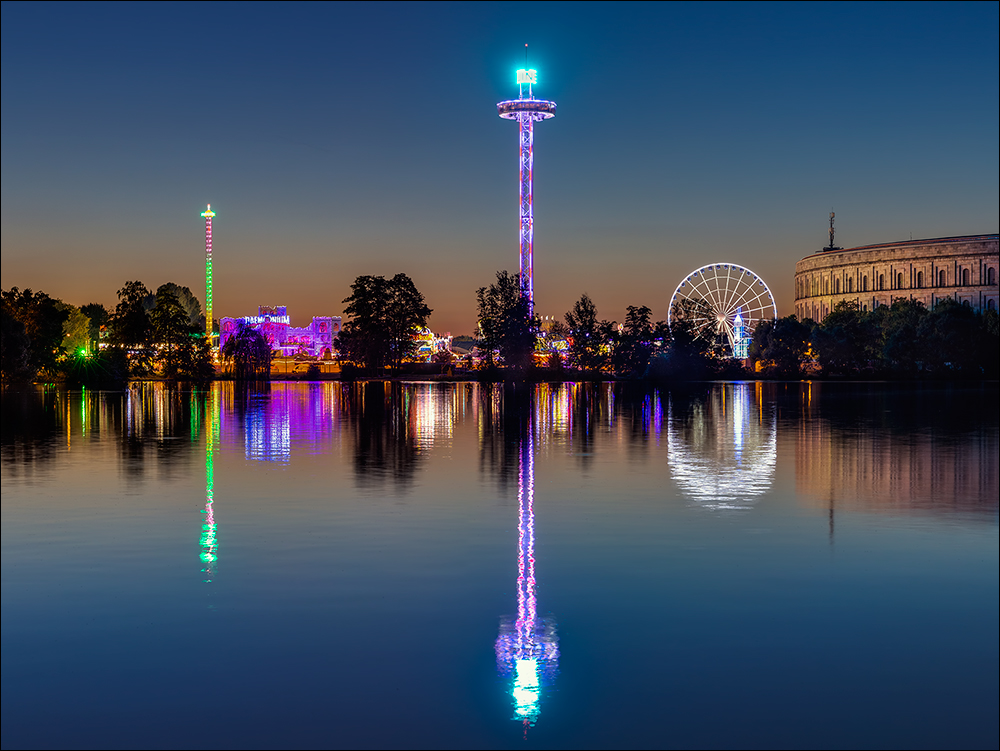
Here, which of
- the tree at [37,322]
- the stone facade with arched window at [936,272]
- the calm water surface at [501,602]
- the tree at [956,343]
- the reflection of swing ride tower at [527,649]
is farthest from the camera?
the stone facade with arched window at [936,272]

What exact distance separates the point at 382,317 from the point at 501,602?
119792mm

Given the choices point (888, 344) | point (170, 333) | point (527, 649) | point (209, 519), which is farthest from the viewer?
point (170, 333)

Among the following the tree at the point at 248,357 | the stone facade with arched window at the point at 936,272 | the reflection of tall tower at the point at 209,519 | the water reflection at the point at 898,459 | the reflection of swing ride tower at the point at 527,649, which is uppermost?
the stone facade with arched window at the point at 936,272

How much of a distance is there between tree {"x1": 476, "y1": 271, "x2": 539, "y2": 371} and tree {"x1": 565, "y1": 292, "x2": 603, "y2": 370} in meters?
5.48

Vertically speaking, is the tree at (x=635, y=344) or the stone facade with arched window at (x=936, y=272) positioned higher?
the stone facade with arched window at (x=936, y=272)

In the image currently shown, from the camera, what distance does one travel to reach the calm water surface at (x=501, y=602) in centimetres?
917

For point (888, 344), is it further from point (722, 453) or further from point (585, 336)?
point (722, 453)

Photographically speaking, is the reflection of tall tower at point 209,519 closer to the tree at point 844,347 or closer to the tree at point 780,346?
the tree at point 780,346

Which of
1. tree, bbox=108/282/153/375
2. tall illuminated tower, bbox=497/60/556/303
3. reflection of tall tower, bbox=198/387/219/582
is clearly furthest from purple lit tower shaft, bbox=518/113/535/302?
reflection of tall tower, bbox=198/387/219/582

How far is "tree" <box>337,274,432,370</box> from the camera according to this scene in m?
129

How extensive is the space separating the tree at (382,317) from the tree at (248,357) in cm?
1016

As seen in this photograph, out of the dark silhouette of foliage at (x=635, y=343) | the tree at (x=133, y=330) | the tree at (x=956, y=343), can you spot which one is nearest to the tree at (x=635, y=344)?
the dark silhouette of foliage at (x=635, y=343)

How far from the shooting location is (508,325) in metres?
116

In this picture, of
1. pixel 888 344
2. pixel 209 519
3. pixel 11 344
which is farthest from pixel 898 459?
pixel 888 344
